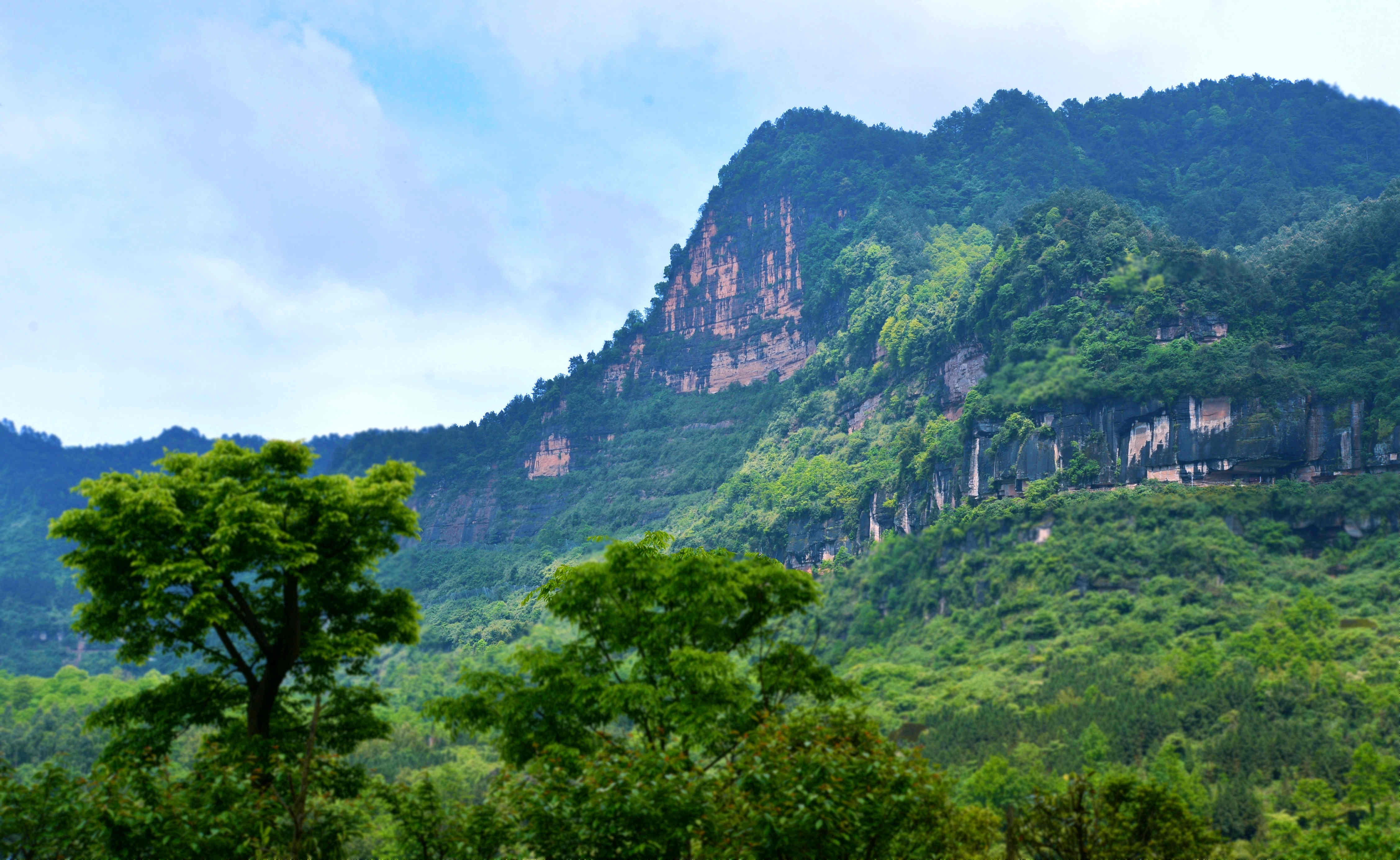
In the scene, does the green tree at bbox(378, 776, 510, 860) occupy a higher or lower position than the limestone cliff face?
lower

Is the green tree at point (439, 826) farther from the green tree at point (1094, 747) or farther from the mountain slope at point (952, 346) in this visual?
the mountain slope at point (952, 346)

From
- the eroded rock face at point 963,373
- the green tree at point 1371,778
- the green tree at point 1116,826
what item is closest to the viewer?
the green tree at point 1116,826

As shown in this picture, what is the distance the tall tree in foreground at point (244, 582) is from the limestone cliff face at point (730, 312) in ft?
443

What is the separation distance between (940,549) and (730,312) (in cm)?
8276

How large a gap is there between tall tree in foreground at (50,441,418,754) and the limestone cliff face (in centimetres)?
13505

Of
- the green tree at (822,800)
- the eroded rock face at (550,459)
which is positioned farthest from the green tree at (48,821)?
the eroded rock face at (550,459)

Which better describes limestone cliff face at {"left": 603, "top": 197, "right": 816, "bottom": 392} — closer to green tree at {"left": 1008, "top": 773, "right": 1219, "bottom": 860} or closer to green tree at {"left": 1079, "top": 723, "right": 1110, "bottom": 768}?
green tree at {"left": 1079, "top": 723, "right": 1110, "bottom": 768}

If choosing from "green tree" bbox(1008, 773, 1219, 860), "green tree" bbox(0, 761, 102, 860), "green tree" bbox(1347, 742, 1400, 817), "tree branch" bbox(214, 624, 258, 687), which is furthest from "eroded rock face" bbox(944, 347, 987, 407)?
"green tree" bbox(0, 761, 102, 860)

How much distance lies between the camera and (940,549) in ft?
289

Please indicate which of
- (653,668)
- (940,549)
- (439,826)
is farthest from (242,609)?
(940,549)

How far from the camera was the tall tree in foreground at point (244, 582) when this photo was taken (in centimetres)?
1722

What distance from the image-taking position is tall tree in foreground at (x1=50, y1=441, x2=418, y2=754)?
17219mm

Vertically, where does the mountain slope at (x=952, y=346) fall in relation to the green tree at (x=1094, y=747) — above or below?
above

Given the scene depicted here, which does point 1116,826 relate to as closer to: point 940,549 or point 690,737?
point 690,737
